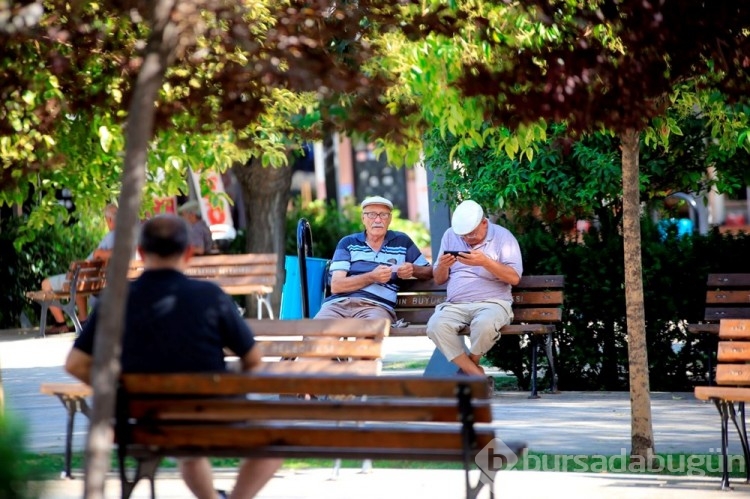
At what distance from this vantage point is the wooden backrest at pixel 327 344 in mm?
7082

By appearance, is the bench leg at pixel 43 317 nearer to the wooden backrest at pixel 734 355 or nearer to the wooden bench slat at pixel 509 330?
the wooden bench slat at pixel 509 330

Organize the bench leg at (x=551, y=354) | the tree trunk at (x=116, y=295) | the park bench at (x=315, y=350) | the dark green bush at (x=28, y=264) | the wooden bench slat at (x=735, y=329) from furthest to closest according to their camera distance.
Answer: the dark green bush at (x=28, y=264) < the bench leg at (x=551, y=354) < the wooden bench slat at (x=735, y=329) < the park bench at (x=315, y=350) < the tree trunk at (x=116, y=295)

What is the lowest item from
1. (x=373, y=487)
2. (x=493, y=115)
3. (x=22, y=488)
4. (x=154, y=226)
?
(x=373, y=487)

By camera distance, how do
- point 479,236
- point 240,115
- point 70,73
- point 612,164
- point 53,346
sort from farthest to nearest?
point 53,346 < point 612,164 < point 479,236 < point 70,73 < point 240,115

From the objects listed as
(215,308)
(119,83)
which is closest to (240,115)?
(119,83)

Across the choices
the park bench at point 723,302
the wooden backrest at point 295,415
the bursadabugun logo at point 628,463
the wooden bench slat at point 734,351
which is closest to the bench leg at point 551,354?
the park bench at point 723,302

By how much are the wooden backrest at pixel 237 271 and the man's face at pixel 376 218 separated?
549 centimetres

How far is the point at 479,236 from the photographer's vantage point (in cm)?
1054

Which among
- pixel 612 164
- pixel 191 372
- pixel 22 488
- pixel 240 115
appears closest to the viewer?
pixel 22 488

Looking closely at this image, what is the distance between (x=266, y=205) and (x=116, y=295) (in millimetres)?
16168

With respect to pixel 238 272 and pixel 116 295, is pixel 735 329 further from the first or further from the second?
pixel 238 272

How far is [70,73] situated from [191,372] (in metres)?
2.82

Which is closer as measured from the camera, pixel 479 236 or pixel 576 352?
pixel 479 236

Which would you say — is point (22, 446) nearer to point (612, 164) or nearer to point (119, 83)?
point (119, 83)
